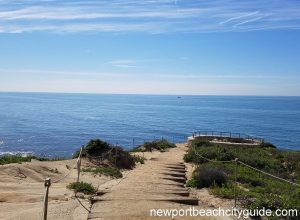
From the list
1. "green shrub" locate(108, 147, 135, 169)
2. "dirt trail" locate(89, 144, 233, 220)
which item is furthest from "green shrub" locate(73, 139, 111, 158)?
"dirt trail" locate(89, 144, 233, 220)

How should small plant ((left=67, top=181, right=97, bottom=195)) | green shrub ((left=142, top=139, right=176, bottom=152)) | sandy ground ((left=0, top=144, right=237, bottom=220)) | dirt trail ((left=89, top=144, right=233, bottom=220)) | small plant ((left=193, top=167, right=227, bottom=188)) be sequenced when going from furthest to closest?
green shrub ((left=142, top=139, right=176, bottom=152))
small plant ((left=193, top=167, right=227, bottom=188))
small plant ((left=67, top=181, right=97, bottom=195))
sandy ground ((left=0, top=144, right=237, bottom=220))
dirt trail ((left=89, top=144, right=233, bottom=220))

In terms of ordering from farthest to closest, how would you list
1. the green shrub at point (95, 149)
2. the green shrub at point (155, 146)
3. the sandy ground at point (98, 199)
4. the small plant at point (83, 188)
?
the green shrub at point (155, 146) → the green shrub at point (95, 149) → the small plant at point (83, 188) → the sandy ground at point (98, 199)

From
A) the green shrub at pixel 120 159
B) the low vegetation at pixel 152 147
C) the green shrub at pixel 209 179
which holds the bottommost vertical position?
the low vegetation at pixel 152 147

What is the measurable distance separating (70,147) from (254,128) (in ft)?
196

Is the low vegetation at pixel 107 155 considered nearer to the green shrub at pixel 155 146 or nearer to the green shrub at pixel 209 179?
the green shrub at pixel 209 179

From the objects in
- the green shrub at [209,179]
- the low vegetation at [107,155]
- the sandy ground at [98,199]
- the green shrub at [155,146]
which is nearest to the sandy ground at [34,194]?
the sandy ground at [98,199]

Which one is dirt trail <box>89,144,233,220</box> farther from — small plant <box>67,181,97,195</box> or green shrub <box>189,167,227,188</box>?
green shrub <box>189,167,227,188</box>

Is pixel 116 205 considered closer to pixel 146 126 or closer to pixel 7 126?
pixel 7 126

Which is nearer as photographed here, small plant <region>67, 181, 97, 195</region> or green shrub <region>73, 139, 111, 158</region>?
small plant <region>67, 181, 97, 195</region>

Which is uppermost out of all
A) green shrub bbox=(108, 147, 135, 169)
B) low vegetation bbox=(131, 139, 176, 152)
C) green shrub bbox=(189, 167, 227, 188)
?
green shrub bbox=(189, 167, 227, 188)

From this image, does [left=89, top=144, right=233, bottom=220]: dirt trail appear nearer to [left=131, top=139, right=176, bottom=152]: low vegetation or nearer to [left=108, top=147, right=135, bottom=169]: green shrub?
[left=108, top=147, right=135, bottom=169]: green shrub

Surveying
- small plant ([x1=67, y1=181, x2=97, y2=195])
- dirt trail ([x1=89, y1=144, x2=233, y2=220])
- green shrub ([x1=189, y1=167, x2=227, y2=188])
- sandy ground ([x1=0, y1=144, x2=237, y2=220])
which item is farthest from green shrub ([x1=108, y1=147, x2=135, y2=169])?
small plant ([x1=67, y1=181, x2=97, y2=195])

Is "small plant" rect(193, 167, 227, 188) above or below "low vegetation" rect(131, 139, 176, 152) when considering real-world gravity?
above

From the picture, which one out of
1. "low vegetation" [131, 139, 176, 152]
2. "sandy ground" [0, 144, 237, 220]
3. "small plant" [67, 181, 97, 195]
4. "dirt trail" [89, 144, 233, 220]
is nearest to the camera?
"dirt trail" [89, 144, 233, 220]
